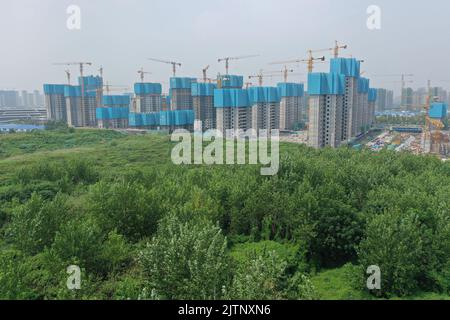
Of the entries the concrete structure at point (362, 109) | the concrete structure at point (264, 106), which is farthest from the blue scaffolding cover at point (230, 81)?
the concrete structure at point (362, 109)

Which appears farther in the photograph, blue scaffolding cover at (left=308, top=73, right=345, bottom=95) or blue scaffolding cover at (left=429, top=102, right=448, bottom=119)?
blue scaffolding cover at (left=429, top=102, right=448, bottom=119)

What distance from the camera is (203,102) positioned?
181 feet

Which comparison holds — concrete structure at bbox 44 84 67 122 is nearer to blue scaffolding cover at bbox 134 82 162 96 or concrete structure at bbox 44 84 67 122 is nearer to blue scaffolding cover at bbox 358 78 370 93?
blue scaffolding cover at bbox 134 82 162 96

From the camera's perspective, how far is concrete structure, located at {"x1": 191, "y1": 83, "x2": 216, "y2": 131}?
54500mm

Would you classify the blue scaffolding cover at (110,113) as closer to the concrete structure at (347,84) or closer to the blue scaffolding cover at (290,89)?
the blue scaffolding cover at (290,89)

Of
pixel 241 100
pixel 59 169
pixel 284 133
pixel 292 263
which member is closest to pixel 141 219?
pixel 292 263

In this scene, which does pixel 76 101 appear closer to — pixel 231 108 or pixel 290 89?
pixel 231 108

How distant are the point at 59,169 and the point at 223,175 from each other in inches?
448

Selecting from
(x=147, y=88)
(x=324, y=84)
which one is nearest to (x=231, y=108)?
(x=324, y=84)

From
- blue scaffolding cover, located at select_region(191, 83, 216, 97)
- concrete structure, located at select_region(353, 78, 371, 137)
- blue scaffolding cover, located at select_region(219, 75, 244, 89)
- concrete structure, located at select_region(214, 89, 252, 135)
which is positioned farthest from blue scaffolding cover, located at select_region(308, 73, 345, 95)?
blue scaffolding cover, located at select_region(219, 75, 244, 89)

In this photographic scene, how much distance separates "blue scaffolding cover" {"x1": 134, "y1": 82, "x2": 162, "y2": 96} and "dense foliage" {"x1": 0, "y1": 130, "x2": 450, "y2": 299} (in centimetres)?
4283

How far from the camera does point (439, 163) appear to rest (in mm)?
22609
